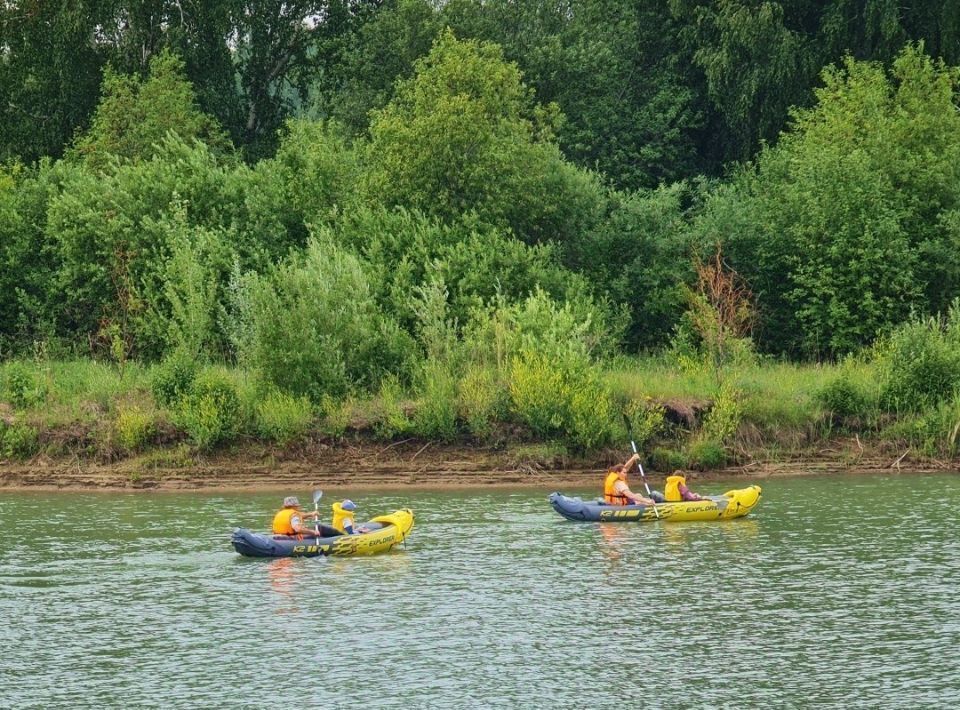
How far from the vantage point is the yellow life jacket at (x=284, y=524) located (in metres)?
32.3

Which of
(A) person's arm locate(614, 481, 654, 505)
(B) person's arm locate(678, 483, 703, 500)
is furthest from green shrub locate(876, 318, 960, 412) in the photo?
(A) person's arm locate(614, 481, 654, 505)

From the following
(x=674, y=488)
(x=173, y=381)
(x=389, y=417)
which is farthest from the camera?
(x=173, y=381)

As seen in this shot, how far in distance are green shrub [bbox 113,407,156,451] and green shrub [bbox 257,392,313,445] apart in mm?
3010

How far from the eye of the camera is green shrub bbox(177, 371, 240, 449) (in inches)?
1678

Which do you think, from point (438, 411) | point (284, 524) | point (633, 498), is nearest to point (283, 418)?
point (438, 411)

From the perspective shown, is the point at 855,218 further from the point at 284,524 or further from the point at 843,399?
the point at 284,524

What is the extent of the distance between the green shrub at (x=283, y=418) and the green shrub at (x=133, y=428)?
301cm

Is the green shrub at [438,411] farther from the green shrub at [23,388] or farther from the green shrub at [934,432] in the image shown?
the green shrub at [934,432]

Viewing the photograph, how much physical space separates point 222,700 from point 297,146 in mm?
35359

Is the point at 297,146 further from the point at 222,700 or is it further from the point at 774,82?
the point at 222,700

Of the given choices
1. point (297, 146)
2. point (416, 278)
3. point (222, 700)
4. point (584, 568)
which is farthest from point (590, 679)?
point (297, 146)

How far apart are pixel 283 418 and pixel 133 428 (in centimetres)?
411

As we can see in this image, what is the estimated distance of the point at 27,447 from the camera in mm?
43156

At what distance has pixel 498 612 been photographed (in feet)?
89.1
